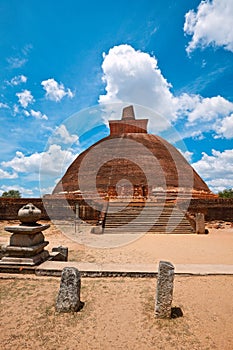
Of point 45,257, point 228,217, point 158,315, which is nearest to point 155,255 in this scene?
point 45,257

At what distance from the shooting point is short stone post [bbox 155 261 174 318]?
2.95 meters

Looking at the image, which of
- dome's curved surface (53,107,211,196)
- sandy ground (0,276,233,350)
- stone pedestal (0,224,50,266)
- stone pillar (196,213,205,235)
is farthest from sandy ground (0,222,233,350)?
dome's curved surface (53,107,211,196)

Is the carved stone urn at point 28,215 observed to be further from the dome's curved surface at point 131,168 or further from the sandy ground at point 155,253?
the dome's curved surface at point 131,168

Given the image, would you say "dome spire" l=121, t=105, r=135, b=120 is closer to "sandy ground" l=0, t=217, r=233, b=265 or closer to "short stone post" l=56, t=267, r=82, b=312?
"sandy ground" l=0, t=217, r=233, b=265

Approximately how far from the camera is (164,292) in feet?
9.78

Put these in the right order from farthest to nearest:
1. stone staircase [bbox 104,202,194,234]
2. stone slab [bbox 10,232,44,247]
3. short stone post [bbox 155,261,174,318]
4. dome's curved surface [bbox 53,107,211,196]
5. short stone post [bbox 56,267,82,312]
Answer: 1. dome's curved surface [bbox 53,107,211,196]
2. stone staircase [bbox 104,202,194,234]
3. stone slab [bbox 10,232,44,247]
4. short stone post [bbox 56,267,82,312]
5. short stone post [bbox 155,261,174,318]

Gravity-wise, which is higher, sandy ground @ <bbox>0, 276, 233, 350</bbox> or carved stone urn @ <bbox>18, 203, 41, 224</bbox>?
carved stone urn @ <bbox>18, 203, 41, 224</bbox>

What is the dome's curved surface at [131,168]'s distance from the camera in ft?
70.8

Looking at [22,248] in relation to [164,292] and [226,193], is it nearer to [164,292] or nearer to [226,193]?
[164,292]

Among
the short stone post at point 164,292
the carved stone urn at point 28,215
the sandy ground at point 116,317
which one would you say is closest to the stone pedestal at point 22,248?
the carved stone urn at point 28,215

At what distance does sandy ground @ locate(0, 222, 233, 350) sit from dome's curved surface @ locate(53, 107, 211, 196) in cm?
1647

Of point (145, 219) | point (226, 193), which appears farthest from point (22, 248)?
point (226, 193)

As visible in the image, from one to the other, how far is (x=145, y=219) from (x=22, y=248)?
831 centimetres

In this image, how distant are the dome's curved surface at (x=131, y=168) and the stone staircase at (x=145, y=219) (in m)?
6.81
